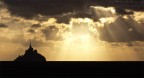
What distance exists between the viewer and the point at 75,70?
41.5 metres

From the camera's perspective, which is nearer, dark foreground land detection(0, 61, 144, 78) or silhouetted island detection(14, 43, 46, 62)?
dark foreground land detection(0, 61, 144, 78)

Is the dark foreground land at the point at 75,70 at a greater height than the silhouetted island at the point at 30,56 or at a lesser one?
lesser

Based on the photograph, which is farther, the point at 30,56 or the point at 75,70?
the point at 30,56

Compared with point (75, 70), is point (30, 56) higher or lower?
higher

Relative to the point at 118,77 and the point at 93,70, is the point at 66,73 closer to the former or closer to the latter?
the point at 93,70

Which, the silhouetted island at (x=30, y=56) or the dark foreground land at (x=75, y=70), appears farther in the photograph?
the silhouetted island at (x=30, y=56)

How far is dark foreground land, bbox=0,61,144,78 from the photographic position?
41062 mm

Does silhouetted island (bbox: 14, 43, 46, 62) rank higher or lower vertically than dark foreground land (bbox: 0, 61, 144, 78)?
higher

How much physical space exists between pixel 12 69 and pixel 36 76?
3.25m

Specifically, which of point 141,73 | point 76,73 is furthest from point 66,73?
point 141,73

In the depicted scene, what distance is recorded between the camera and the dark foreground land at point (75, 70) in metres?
41.1

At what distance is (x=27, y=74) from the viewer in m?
41.2

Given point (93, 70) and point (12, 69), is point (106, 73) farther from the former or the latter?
point (12, 69)

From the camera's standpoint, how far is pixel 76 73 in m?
41.3
